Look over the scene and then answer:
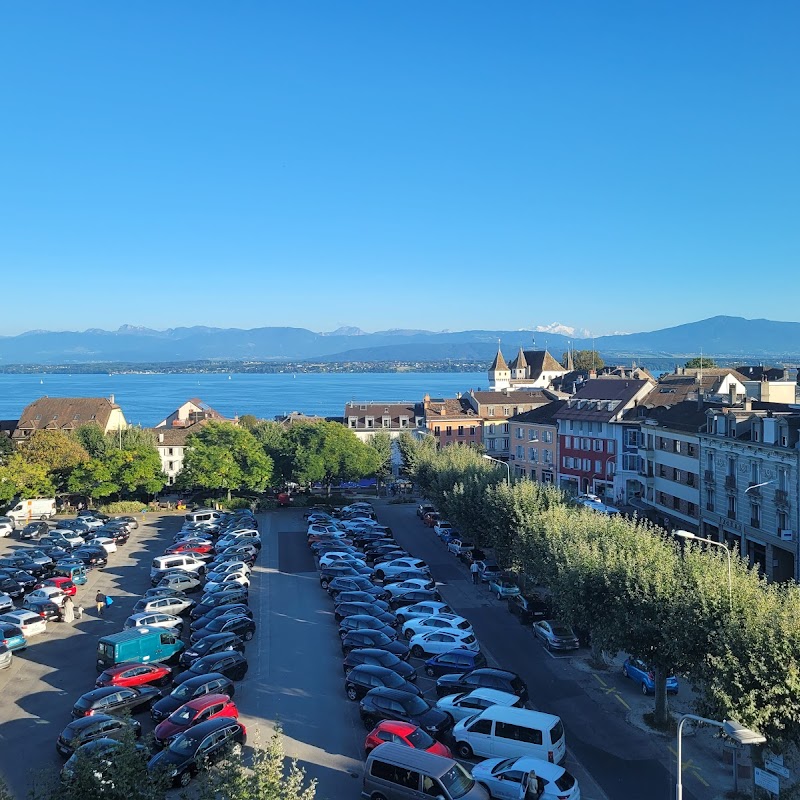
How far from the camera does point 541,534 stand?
112 ft

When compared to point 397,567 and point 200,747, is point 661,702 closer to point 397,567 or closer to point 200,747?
point 200,747

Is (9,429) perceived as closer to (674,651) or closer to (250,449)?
(250,449)

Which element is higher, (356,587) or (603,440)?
(603,440)

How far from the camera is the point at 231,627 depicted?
3259cm

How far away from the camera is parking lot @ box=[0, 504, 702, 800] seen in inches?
866

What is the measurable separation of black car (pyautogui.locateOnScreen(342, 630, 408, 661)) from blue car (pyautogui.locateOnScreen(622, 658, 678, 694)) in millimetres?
8589

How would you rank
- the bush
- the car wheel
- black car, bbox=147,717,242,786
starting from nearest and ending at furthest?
black car, bbox=147,717,242,786, the car wheel, the bush

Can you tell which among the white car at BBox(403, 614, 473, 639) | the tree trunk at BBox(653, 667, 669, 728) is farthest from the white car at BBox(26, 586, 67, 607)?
the tree trunk at BBox(653, 667, 669, 728)

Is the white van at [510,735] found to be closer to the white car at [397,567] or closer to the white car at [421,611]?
the white car at [421,611]

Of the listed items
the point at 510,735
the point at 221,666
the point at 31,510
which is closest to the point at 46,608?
the point at 221,666

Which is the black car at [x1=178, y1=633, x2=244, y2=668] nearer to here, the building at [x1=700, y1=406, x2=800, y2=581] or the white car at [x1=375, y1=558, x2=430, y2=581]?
the white car at [x1=375, y1=558, x2=430, y2=581]

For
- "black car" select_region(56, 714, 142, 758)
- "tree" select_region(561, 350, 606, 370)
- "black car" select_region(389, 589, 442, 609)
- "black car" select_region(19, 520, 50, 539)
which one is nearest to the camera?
"black car" select_region(56, 714, 142, 758)

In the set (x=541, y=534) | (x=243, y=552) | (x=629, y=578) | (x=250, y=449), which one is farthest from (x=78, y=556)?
(x=629, y=578)

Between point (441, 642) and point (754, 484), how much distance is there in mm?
22781
